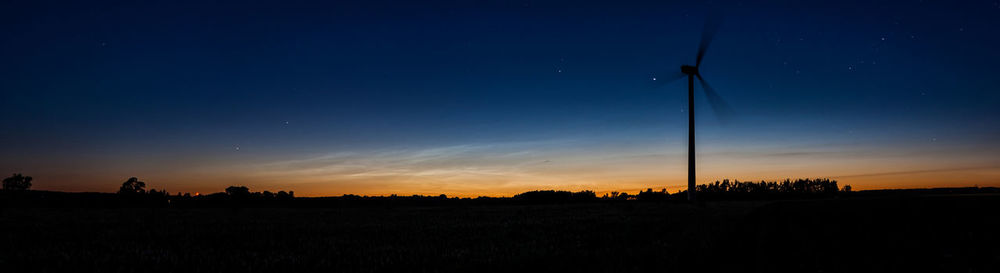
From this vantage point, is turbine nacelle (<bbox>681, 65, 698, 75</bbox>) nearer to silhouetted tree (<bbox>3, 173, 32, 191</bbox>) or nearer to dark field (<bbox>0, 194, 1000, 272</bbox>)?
dark field (<bbox>0, 194, 1000, 272</bbox>)

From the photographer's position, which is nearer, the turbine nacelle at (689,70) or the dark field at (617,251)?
the dark field at (617,251)

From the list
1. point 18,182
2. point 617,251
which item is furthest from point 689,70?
point 18,182

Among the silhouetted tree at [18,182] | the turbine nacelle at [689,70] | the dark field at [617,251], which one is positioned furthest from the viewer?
the silhouetted tree at [18,182]

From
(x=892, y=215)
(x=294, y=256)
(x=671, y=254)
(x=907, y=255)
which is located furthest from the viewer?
(x=892, y=215)

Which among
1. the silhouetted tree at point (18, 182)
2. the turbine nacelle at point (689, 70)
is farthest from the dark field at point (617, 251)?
the silhouetted tree at point (18, 182)

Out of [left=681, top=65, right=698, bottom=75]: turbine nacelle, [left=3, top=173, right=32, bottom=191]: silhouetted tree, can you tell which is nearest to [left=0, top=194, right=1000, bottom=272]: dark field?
[left=681, top=65, right=698, bottom=75]: turbine nacelle

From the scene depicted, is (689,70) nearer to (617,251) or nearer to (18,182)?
(617,251)

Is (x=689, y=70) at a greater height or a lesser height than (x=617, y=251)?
greater

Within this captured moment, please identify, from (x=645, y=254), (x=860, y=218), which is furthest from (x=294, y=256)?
(x=860, y=218)

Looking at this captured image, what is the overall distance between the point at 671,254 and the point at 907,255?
4.10m

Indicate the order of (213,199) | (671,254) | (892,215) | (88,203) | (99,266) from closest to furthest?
(99,266) → (671,254) → (892,215) → (88,203) → (213,199)

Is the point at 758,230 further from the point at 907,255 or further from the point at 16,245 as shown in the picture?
the point at 16,245

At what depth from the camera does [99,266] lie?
1018 cm

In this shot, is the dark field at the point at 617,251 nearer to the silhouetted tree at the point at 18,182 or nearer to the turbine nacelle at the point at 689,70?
the turbine nacelle at the point at 689,70
